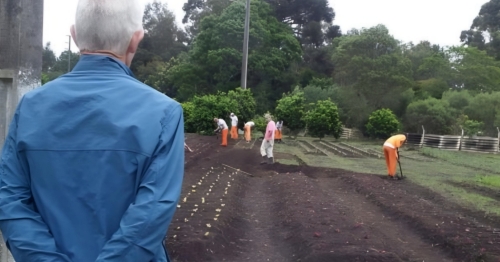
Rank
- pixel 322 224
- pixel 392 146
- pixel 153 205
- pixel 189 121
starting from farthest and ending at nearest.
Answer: pixel 189 121 < pixel 392 146 < pixel 322 224 < pixel 153 205

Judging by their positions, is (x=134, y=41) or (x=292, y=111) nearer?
(x=134, y=41)

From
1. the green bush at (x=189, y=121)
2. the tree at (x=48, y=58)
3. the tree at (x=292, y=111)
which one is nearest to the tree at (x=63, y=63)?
the tree at (x=48, y=58)

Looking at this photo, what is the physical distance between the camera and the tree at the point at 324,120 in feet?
133

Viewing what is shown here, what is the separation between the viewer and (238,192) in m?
13.7

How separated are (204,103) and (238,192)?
24591 millimetres

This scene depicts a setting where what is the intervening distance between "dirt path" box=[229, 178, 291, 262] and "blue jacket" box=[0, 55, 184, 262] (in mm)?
5880

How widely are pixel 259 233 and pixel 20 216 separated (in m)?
7.87

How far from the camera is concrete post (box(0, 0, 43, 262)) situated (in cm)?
382

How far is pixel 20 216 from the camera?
1.92 meters

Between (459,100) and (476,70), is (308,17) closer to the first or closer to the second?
(476,70)

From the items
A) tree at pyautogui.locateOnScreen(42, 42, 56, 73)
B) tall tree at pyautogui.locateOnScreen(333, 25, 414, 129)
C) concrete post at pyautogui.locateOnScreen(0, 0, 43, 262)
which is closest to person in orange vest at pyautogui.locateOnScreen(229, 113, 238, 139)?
tall tree at pyautogui.locateOnScreen(333, 25, 414, 129)

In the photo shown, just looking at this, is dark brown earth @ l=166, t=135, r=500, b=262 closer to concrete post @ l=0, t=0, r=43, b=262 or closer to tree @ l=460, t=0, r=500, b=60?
concrete post @ l=0, t=0, r=43, b=262

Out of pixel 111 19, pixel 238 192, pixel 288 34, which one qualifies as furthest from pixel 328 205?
pixel 288 34

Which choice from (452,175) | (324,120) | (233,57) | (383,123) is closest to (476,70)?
(383,123)
